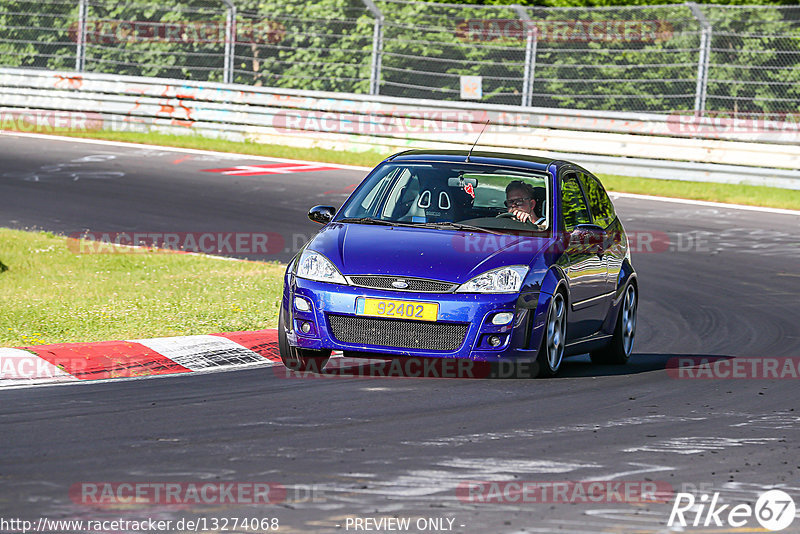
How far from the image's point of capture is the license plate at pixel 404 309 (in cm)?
892

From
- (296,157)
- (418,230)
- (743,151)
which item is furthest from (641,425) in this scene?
(296,157)

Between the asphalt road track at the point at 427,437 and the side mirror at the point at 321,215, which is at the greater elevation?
the side mirror at the point at 321,215

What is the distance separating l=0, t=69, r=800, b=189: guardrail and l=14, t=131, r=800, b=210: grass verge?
0.18 metres

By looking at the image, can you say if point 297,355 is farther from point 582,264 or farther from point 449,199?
point 582,264

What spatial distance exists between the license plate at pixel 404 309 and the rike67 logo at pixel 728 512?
2.94 m

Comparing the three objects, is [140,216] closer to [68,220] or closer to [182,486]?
[68,220]

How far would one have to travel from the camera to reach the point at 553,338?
31.1 ft

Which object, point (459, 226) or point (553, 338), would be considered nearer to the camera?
point (553, 338)

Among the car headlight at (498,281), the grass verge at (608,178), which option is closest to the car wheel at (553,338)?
the car headlight at (498,281)

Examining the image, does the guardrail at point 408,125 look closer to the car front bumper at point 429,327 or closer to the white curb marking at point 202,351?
the white curb marking at point 202,351

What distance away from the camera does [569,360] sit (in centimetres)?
1137

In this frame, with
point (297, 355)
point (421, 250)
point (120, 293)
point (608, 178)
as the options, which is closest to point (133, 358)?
point (297, 355)

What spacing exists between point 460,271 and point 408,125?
16.0 meters

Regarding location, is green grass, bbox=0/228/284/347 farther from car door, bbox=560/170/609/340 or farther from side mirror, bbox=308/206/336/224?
car door, bbox=560/170/609/340
